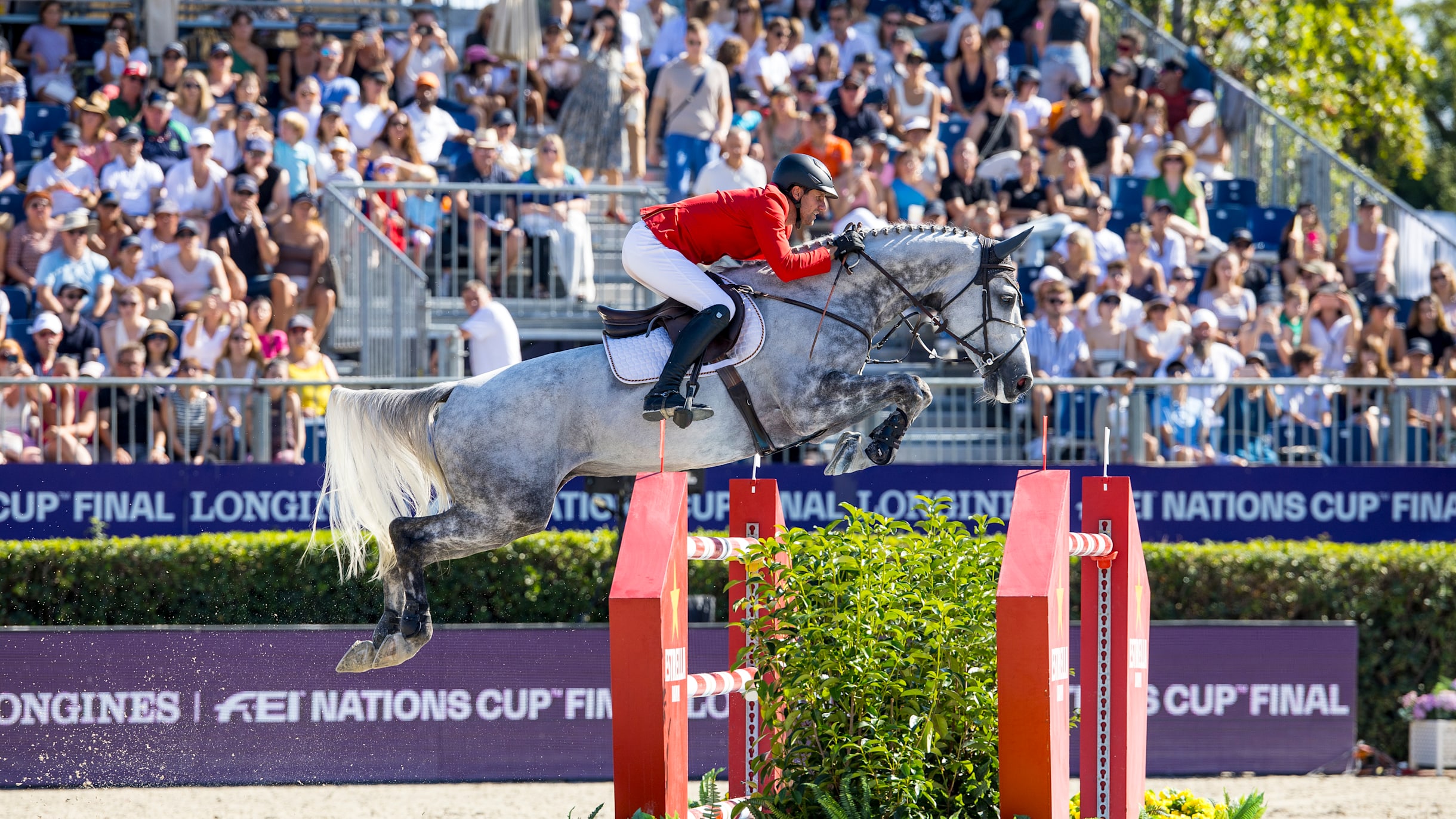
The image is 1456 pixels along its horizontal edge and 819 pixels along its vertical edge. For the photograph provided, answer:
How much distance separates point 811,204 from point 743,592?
1422mm

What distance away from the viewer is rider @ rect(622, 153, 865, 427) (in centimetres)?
565

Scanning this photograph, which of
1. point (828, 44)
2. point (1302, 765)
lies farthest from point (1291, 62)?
point (1302, 765)

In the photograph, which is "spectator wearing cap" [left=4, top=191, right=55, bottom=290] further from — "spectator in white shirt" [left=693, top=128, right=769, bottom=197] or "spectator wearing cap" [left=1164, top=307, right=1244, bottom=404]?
"spectator wearing cap" [left=1164, top=307, right=1244, bottom=404]

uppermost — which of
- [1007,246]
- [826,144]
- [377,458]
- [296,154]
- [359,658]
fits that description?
[826,144]

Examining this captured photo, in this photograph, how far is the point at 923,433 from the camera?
10.9 metres

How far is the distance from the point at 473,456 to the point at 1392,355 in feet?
28.5

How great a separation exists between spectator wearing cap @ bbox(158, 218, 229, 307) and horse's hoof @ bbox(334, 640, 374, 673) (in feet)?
19.6

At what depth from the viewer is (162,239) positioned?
11.3 meters

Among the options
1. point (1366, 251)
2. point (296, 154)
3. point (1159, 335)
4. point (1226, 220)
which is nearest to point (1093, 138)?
point (1226, 220)

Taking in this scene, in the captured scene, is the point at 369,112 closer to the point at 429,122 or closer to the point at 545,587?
the point at 429,122

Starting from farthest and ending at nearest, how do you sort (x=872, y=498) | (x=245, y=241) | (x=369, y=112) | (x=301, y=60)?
(x=301, y=60) < (x=369, y=112) < (x=245, y=241) < (x=872, y=498)

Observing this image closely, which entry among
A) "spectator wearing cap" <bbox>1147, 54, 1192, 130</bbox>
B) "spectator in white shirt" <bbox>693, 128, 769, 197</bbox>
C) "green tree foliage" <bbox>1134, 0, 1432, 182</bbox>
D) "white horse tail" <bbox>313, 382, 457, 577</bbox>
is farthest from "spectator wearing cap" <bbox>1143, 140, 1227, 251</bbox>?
"green tree foliage" <bbox>1134, 0, 1432, 182</bbox>

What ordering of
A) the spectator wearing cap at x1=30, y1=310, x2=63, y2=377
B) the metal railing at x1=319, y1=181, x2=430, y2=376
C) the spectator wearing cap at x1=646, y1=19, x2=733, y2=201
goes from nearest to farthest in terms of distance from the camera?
the spectator wearing cap at x1=30, y1=310, x2=63, y2=377
the metal railing at x1=319, y1=181, x2=430, y2=376
the spectator wearing cap at x1=646, y1=19, x2=733, y2=201

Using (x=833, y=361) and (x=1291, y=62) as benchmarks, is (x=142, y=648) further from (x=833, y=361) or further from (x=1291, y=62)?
(x=1291, y=62)
